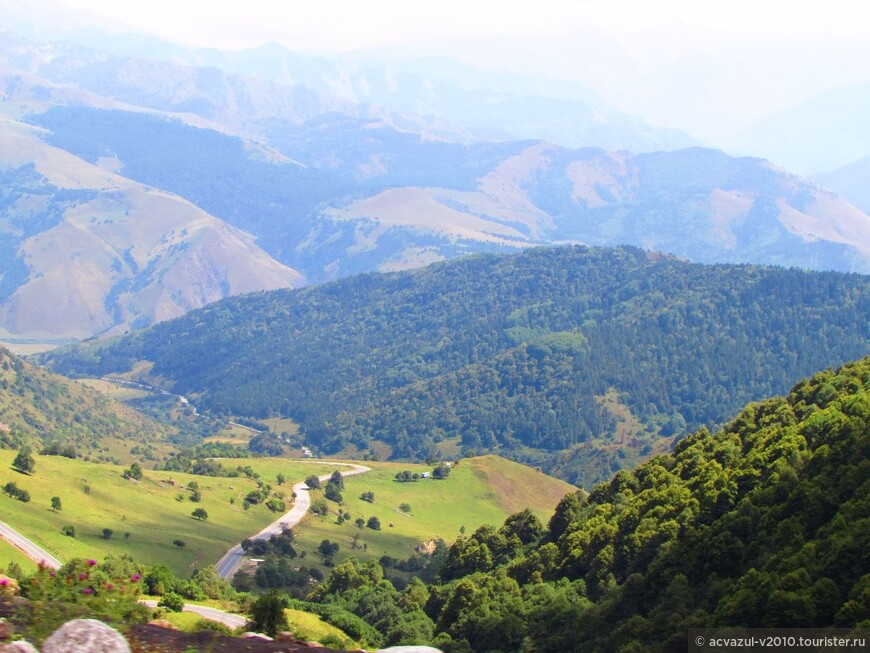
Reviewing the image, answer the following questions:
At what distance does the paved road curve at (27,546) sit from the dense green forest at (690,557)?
26.0m

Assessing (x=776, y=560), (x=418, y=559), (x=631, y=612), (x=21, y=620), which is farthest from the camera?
(x=418, y=559)

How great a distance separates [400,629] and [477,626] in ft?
32.3

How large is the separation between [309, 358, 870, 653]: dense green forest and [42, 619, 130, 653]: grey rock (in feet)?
94.9

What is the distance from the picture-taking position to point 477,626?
76.7 m

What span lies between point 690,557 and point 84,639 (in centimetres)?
4718

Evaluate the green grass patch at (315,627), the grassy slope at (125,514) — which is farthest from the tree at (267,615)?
the grassy slope at (125,514)

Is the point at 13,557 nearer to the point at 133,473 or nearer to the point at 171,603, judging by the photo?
the point at 171,603

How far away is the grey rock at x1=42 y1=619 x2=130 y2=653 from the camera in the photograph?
29.0 metres

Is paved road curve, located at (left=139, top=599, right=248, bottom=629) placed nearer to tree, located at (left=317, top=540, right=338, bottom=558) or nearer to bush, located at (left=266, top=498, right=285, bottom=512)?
tree, located at (left=317, top=540, right=338, bottom=558)

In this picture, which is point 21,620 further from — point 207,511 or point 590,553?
point 207,511

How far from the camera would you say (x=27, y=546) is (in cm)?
9738

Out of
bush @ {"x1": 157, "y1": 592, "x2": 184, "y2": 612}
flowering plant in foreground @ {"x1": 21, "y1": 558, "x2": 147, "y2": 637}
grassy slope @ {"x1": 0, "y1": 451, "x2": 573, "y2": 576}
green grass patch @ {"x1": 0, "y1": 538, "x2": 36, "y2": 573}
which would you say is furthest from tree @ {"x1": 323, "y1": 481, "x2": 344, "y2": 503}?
flowering plant in foreground @ {"x1": 21, "y1": 558, "x2": 147, "y2": 637}

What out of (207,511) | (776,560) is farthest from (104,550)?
(776,560)

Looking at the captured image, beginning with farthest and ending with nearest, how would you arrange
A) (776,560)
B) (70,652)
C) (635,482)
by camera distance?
(635,482) → (776,560) → (70,652)
